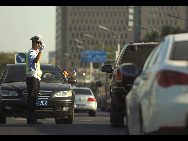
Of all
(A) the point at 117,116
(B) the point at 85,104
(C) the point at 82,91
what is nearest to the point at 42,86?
(A) the point at 117,116

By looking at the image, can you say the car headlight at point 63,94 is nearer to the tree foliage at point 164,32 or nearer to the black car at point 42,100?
the black car at point 42,100

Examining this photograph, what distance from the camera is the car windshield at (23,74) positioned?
17.7 meters

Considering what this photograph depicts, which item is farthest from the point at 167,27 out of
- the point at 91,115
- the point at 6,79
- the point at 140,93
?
the point at 140,93

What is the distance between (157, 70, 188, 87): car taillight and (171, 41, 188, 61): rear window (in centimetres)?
50

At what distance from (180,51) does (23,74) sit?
32.9 ft

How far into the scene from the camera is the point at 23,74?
58.7 feet

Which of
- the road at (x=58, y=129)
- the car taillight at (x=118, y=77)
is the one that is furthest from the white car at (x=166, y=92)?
the car taillight at (x=118, y=77)

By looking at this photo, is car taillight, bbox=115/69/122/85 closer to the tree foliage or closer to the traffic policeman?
the traffic policeman

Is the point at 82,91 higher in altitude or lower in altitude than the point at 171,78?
lower

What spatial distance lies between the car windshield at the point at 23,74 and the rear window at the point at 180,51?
31.1 ft

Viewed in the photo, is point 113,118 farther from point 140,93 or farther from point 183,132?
point 183,132

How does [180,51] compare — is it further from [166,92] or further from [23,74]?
[23,74]

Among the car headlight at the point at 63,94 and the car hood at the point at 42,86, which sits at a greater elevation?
the car hood at the point at 42,86

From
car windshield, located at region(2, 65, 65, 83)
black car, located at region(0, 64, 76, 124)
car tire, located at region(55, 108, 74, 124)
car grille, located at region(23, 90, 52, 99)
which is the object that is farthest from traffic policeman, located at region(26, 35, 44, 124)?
car windshield, located at region(2, 65, 65, 83)
